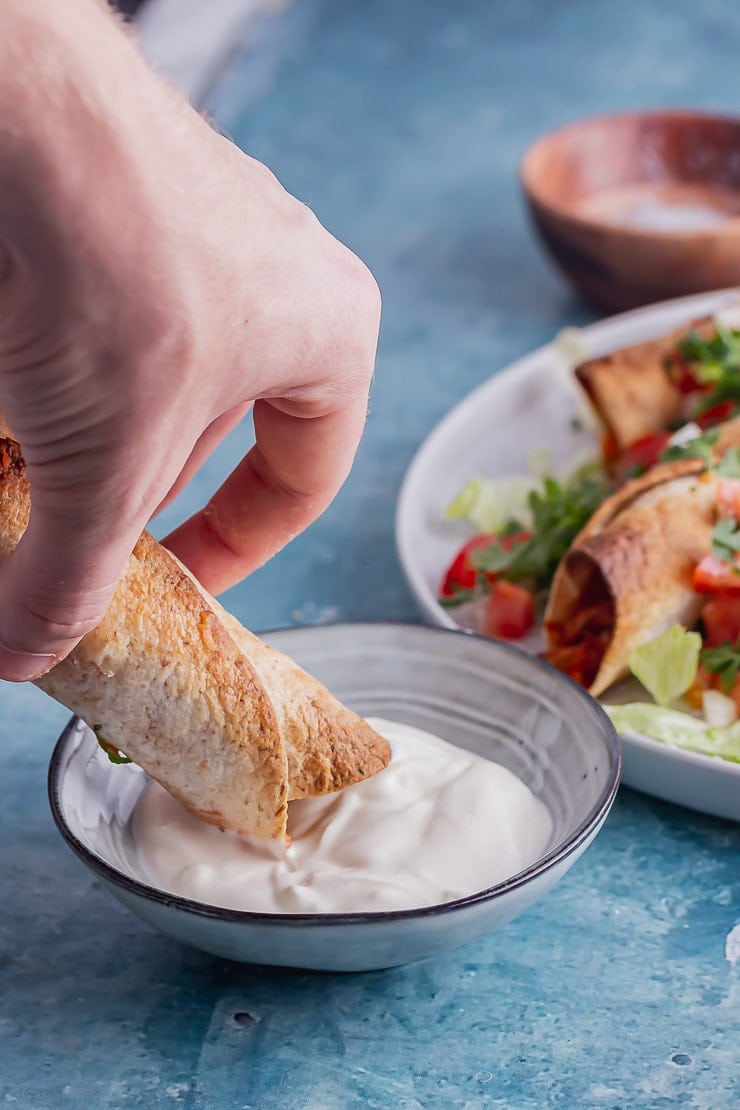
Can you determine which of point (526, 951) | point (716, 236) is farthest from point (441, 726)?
point (716, 236)

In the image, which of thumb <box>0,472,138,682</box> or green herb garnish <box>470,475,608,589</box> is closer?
thumb <box>0,472,138,682</box>

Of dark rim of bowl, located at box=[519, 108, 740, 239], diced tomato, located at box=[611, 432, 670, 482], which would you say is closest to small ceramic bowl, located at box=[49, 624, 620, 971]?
diced tomato, located at box=[611, 432, 670, 482]

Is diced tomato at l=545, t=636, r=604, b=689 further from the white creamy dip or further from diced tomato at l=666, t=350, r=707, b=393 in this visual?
diced tomato at l=666, t=350, r=707, b=393

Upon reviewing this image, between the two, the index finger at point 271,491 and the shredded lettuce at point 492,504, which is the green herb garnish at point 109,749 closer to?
the index finger at point 271,491

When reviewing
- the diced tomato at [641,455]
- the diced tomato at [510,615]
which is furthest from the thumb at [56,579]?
the diced tomato at [641,455]

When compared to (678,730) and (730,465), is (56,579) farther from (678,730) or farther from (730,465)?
(730,465)

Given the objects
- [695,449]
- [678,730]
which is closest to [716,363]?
[695,449]
